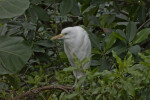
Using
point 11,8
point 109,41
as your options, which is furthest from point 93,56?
point 11,8

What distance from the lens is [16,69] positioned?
1.57m

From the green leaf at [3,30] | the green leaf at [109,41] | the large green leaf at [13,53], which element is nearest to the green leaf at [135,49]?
the green leaf at [109,41]

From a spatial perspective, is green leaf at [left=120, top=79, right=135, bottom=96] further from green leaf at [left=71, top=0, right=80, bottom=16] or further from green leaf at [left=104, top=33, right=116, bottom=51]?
green leaf at [left=71, top=0, right=80, bottom=16]

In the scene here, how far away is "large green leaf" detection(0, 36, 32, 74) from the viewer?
1.49 m

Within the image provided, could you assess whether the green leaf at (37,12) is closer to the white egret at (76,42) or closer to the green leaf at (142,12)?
the white egret at (76,42)

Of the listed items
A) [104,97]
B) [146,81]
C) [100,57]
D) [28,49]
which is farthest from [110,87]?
[100,57]

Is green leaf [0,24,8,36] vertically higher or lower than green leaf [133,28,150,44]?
higher

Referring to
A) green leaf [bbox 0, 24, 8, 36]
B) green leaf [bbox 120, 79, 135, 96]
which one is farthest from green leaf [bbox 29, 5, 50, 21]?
green leaf [bbox 120, 79, 135, 96]


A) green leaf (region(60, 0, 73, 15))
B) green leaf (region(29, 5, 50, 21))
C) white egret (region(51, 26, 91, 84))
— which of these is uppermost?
green leaf (region(60, 0, 73, 15))

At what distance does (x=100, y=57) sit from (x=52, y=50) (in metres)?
0.74

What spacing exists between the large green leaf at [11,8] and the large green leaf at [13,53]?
20 cm

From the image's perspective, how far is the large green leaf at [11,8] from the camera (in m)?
1.33

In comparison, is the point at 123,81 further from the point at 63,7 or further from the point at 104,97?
the point at 63,7

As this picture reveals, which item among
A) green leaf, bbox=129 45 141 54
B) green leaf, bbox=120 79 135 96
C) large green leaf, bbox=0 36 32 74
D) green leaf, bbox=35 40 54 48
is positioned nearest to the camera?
green leaf, bbox=120 79 135 96
